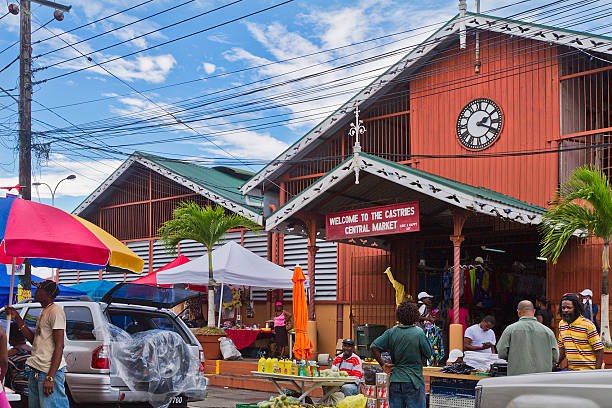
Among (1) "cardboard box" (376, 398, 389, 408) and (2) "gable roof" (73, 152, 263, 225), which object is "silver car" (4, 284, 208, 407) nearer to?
(1) "cardboard box" (376, 398, 389, 408)

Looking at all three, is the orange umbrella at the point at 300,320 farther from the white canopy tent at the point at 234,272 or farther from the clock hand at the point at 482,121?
the clock hand at the point at 482,121

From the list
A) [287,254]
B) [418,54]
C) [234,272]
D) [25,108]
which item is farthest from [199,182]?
[418,54]

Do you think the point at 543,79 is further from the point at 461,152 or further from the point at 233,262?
the point at 233,262

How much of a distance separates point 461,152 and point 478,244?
2.19 m

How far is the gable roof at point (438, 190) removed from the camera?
13.9 metres

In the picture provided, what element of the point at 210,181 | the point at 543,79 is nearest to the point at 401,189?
the point at 543,79

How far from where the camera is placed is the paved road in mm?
13359

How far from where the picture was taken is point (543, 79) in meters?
16.5

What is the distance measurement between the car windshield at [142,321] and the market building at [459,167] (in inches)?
212

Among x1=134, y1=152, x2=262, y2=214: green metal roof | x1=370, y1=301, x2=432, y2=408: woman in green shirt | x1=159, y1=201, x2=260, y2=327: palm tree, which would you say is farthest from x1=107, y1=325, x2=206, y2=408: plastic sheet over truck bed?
x1=134, y1=152, x2=262, y2=214: green metal roof

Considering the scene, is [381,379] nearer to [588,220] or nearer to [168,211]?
[588,220]

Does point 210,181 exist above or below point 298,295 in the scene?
above

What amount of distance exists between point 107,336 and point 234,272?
964cm

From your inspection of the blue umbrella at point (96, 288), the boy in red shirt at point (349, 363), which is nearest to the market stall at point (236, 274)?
the blue umbrella at point (96, 288)
